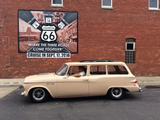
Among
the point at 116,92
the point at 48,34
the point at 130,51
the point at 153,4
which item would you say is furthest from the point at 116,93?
the point at 153,4

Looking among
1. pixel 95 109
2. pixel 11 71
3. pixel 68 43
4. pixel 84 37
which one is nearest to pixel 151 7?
pixel 84 37

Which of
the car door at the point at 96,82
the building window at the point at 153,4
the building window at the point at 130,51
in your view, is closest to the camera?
the car door at the point at 96,82

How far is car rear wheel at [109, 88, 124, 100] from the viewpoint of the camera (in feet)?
19.8

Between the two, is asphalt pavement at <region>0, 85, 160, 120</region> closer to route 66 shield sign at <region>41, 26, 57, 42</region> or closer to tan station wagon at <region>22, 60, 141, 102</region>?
tan station wagon at <region>22, 60, 141, 102</region>

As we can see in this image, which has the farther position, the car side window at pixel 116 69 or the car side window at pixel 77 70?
the car side window at pixel 116 69

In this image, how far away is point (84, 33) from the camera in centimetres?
1148

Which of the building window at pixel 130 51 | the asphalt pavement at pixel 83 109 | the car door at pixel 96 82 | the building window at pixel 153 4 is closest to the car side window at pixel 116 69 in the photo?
the car door at pixel 96 82

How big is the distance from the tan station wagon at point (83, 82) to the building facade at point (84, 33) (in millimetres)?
5508

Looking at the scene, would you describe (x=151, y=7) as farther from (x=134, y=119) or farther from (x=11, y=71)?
(x=11, y=71)

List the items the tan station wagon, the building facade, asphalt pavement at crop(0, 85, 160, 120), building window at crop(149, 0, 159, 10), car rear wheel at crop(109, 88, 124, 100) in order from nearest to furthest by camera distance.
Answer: asphalt pavement at crop(0, 85, 160, 120)
the tan station wagon
car rear wheel at crop(109, 88, 124, 100)
the building facade
building window at crop(149, 0, 159, 10)

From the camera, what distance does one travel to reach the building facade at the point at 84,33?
35.5 ft

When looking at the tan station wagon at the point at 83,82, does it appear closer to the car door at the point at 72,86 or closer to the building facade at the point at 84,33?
the car door at the point at 72,86

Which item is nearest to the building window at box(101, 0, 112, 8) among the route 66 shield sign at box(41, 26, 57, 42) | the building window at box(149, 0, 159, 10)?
the building window at box(149, 0, 159, 10)

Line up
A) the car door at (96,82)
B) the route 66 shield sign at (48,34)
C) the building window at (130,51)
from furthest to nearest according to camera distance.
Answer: the building window at (130,51) < the route 66 shield sign at (48,34) < the car door at (96,82)
